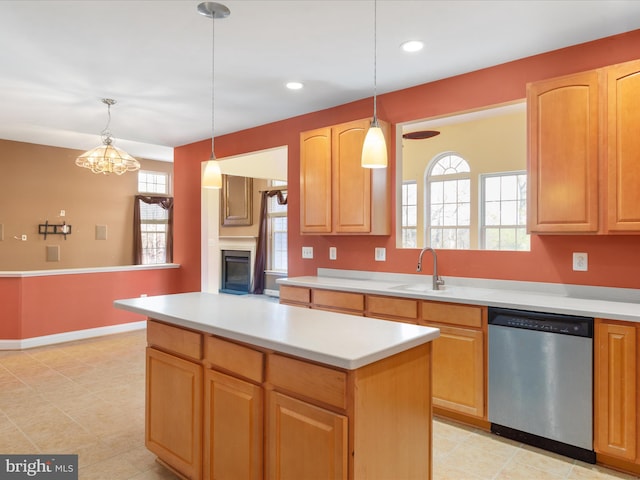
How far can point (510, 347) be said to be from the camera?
102 inches

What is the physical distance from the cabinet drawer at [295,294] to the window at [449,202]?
3.62m

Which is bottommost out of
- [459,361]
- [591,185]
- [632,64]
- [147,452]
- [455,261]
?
[147,452]

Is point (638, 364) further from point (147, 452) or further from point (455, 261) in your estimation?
point (147, 452)

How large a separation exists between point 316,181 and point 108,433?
8.36 feet

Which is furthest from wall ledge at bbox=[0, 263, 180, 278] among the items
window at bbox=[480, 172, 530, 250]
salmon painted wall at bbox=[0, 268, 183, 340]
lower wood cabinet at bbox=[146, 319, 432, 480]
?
window at bbox=[480, 172, 530, 250]

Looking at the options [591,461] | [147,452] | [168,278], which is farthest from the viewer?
[168,278]

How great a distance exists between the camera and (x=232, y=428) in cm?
181

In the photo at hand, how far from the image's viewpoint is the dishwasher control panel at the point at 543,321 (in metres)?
2.32

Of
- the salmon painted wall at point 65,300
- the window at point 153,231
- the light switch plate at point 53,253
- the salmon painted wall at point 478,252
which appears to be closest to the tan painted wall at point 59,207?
the light switch plate at point 53,253

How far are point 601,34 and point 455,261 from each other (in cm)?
180

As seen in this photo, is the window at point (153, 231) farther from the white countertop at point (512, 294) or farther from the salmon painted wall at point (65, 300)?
the white countertop at point (512, 294)

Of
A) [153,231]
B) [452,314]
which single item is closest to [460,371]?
[452,314]

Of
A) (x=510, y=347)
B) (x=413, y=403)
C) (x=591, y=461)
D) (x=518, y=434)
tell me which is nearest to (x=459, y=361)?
(x=510, y=347)

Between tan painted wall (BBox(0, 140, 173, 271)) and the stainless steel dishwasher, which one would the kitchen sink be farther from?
tan painted wall (BBox(0, 140, 173, 271))
